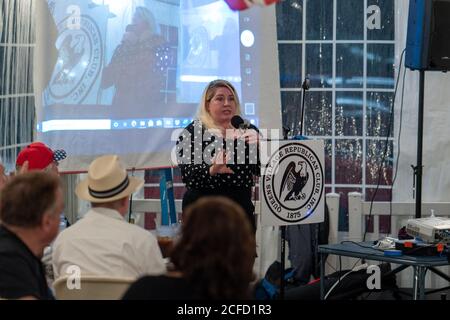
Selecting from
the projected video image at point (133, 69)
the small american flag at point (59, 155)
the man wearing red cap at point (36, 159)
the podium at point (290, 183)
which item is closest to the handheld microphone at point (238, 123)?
the podium at point (290, 183)

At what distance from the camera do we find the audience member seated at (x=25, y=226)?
237 centimetres

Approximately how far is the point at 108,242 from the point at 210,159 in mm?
1488

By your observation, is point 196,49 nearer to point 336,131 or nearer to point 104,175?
point 336,131

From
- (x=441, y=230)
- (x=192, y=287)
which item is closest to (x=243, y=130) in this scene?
(x=441, y=230)

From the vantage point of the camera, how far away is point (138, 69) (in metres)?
5.22

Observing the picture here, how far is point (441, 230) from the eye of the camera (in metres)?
4.16

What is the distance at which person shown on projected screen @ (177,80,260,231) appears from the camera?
4.03 metres

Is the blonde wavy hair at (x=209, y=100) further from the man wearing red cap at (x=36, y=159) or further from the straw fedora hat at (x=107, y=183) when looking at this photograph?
the straw fedora hat at (x=107, y=183)

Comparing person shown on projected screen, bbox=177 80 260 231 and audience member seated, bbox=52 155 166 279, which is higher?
person shown on projected screen, bbox=177 80 260 231

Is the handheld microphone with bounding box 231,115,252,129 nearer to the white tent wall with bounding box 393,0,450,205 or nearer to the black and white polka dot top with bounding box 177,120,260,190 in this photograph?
the black and white polka dot top with bounding box 177,120,260,190

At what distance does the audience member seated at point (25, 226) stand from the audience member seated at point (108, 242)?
293 millimetres

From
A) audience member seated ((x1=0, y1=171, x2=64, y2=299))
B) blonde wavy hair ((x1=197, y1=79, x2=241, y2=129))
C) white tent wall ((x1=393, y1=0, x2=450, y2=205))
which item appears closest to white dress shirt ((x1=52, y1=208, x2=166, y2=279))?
audience member seated ((x1=0, y1=171, x2=64, y2=299))

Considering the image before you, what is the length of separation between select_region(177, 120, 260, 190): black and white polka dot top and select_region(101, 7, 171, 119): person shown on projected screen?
110 centimetres
